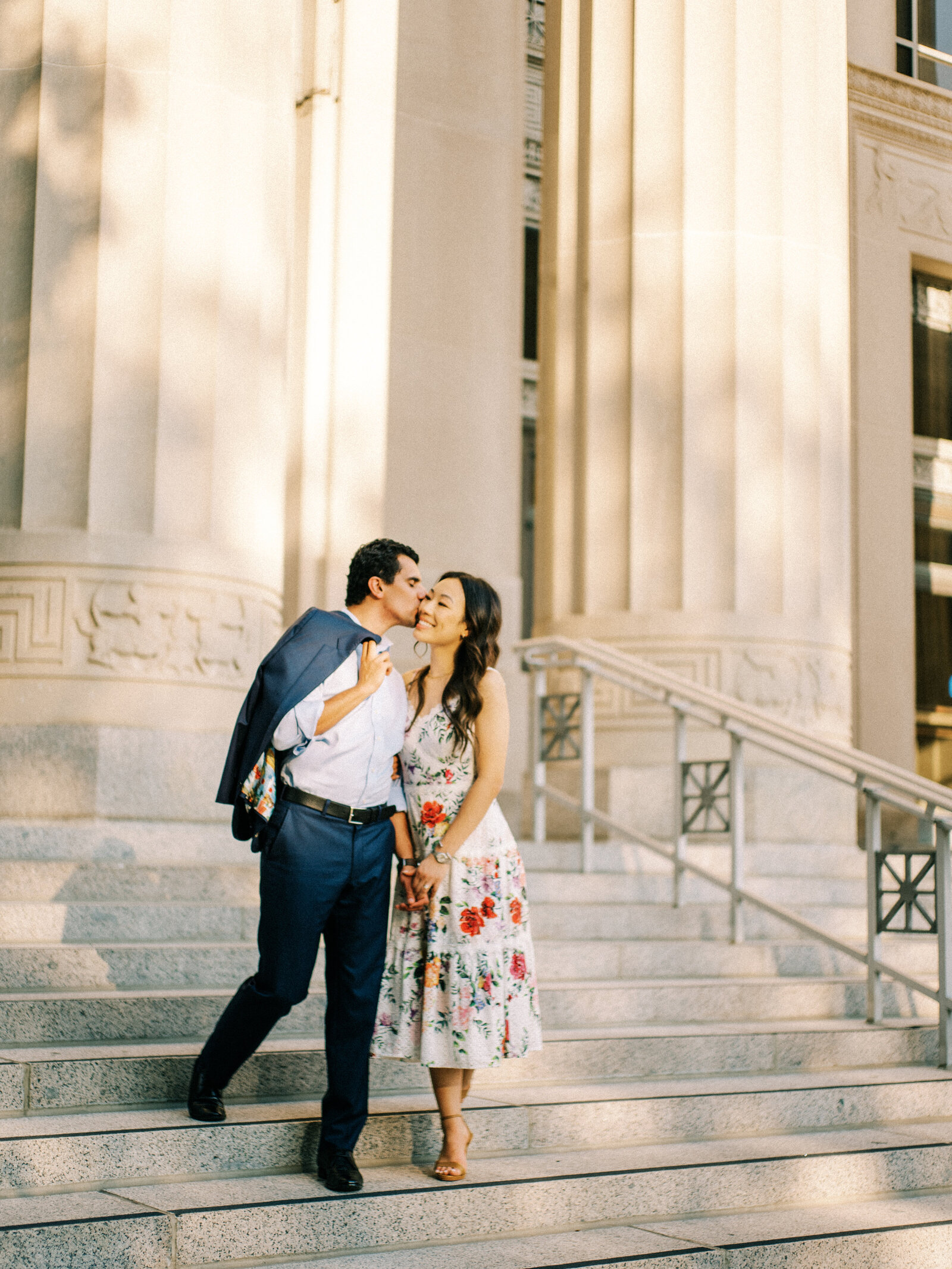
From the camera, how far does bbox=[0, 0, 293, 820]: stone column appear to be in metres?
6.89

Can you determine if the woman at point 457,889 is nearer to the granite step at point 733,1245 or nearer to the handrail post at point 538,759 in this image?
the granite step at point 733,1245

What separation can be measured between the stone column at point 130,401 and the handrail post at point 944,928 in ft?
10.4

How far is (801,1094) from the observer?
18.3 feet

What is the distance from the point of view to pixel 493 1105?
4.91 m

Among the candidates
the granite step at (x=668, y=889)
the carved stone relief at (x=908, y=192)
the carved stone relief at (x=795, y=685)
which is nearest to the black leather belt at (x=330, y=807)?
the granite step at (x=668, y=889)

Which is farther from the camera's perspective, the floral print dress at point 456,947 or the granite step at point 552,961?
the granite step at point 552,961

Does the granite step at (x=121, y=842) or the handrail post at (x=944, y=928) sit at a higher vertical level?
the granite step at (x=121, y=842)

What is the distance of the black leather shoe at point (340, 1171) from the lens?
4242 millimetres

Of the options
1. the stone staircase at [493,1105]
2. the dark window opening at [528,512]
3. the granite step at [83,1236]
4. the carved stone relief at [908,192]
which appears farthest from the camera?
the carved stone relief at [908,192]

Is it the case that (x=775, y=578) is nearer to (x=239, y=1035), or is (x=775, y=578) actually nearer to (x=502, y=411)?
(x=502, y=411)

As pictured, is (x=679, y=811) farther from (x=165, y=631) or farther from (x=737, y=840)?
(x=165, y=631)

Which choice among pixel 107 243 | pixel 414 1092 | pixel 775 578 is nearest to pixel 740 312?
pixel 775 578

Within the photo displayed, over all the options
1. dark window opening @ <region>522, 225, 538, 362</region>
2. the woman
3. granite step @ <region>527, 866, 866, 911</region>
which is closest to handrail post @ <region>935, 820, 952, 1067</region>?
granite step @ <region>527, 866, 866, 911</region>

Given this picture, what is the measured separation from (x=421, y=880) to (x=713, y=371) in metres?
5.42
